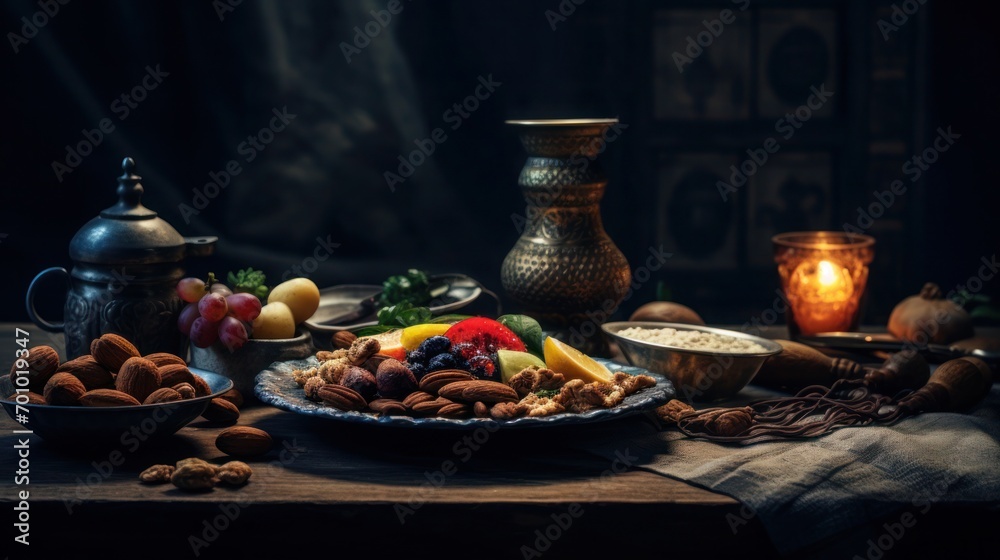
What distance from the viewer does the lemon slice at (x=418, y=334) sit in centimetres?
176

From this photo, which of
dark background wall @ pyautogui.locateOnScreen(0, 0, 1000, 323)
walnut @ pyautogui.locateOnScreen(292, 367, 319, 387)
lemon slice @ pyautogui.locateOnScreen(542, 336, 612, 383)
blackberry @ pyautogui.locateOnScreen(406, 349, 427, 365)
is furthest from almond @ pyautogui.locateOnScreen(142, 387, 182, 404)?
dark background wall @ pyautogui.locateOnScreen(0, 0, 1000, 323)

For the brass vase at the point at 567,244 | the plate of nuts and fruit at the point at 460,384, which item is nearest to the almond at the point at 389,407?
the plate of nuts and fruit at the point at 460,384

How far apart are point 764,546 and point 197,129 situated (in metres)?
1.99

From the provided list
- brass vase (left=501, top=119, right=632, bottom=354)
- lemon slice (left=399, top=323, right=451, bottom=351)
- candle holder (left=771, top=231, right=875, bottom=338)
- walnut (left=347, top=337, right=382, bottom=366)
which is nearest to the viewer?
walnut (left=347, top=337, right=382, bottom=366)

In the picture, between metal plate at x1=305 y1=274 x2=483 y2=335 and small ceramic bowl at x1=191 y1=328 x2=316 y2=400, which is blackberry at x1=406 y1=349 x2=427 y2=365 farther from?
metal plate at x1=305 y1=274 x2=483 y2=335

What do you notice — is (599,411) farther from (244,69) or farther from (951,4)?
(951,4)

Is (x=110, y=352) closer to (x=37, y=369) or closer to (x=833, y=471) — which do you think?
(x=37, y=369)

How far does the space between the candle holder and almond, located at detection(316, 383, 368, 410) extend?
103cm

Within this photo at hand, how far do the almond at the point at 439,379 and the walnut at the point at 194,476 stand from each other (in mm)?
328

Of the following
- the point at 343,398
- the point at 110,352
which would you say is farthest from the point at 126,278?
the point at 343,398

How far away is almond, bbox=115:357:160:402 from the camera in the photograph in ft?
4.87

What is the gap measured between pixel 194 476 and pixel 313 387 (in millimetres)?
264

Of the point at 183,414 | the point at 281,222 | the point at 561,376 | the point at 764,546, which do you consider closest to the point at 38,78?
the point at 281,222

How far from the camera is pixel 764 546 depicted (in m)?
1.38
